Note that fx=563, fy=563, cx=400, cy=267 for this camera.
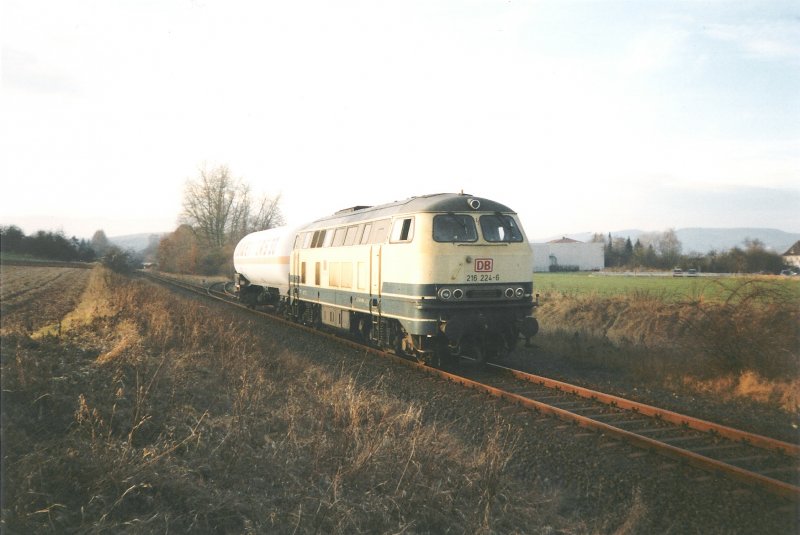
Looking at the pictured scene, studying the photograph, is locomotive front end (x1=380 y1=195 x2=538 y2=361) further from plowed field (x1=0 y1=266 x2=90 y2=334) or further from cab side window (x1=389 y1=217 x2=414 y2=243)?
plowed field (x1=0 y1=266 x2=90 y2=334)

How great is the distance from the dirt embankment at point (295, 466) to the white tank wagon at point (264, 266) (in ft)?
39.0

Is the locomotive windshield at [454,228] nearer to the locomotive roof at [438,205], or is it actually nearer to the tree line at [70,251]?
the locomotive roof at [438,205]

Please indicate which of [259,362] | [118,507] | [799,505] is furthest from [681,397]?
[118,507]

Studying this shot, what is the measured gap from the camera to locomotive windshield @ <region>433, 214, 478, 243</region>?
10898 mm

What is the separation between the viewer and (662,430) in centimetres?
742

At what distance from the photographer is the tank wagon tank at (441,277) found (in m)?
10.7

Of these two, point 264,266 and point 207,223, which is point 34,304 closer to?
point 264,266

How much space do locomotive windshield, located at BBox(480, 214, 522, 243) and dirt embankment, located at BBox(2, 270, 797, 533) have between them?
3.90 meters

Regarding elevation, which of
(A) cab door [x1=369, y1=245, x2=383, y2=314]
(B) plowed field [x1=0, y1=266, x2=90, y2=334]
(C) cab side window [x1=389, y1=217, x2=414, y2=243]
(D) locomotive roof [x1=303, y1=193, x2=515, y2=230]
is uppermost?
(D) locomotive roof [x1=303, y1=193, x2=515, y2=230]

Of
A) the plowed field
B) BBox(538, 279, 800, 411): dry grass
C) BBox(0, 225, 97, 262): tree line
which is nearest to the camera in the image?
BBox(538, 279, 800, 411): dry grass

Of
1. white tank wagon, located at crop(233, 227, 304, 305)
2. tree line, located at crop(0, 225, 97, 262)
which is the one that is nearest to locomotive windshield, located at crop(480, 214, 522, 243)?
white tank wagon, located at crop(233, 227, 304, 305)

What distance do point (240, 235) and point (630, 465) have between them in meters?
64.4

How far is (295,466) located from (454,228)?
21.6ft

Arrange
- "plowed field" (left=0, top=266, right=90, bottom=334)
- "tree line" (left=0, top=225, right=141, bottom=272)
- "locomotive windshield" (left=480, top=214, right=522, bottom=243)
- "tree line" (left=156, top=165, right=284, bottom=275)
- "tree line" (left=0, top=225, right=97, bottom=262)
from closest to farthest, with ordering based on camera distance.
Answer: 1. "locomotive windshield" (left=480, top=214, right=522, bottom=243)
2. "plowed field" (left=0, top=266, right=90, bottom=334)
3. "tree line" (left=0, top=225, right=97, bottom=262)
4. "tree line" (left=0, top=225, right=141, bottom=272)
5. "tree line" (left=156, top=165, right=284, bottom=275)
